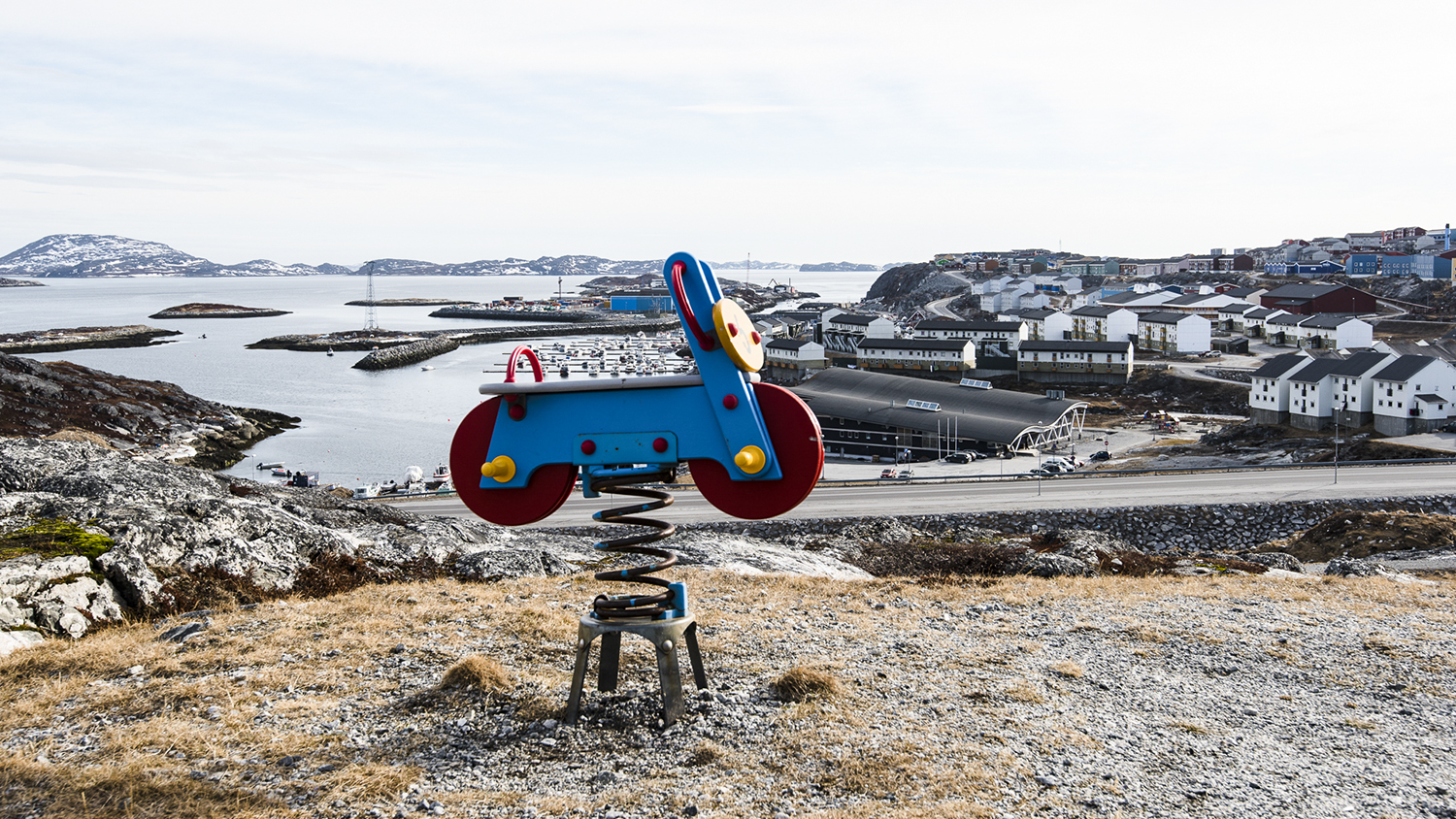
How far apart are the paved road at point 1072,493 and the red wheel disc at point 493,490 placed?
20.7m

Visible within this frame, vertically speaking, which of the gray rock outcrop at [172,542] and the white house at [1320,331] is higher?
the white house at [1320,331]

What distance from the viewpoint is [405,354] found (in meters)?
110

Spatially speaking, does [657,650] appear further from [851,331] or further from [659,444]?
[851,331]

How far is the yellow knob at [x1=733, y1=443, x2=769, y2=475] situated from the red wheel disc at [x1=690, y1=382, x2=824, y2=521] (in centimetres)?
17

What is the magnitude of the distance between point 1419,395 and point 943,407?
23.1 meters

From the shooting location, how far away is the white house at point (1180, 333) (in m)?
84.2

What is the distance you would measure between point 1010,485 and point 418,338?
10965cm

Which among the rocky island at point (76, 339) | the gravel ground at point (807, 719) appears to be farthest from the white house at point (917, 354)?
the rocky island at point (76, 339)

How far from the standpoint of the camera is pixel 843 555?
2208 cm

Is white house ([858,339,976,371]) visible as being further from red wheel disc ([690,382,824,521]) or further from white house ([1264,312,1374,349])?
red wheel disc ([690,382,824,521])

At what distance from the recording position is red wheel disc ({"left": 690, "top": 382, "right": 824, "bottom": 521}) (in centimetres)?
686

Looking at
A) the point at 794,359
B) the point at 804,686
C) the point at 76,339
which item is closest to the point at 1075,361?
the point at 794,359

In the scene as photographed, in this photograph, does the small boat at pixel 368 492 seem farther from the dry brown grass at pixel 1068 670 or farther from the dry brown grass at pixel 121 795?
the dry brown grass at pixel 1068 670

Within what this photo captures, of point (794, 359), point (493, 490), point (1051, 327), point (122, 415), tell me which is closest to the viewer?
point (493, 490)
